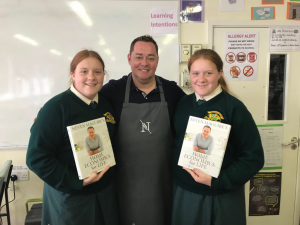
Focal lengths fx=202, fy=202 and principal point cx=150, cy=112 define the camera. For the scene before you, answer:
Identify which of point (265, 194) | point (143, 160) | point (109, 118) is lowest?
point (265, 194)

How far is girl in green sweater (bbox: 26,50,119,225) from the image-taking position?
1.01m

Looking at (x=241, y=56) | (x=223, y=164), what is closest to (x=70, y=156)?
(x=223, y=164)

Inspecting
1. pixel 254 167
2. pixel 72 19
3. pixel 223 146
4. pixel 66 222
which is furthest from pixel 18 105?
pixel 254 167

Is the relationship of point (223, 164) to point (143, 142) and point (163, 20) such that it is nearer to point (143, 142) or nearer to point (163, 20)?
point (143, 142)

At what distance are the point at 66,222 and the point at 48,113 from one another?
595 millimetres

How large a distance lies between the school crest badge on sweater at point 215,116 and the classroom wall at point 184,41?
1001 millimetres

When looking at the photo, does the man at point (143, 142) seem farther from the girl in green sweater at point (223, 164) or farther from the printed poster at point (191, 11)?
the printed poster at point (191, 11)

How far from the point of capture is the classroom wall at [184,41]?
6.48 ft

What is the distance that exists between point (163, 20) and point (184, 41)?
11.1 inches

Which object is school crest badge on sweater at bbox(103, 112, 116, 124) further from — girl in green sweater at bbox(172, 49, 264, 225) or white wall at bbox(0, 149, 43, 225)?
white wall at bbox(0, 149, 43, 225)

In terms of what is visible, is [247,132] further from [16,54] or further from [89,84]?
[16,54]

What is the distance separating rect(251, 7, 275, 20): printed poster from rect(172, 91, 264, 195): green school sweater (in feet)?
4.43

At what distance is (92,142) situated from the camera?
41.1 inches

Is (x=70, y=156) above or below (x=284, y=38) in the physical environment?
below
